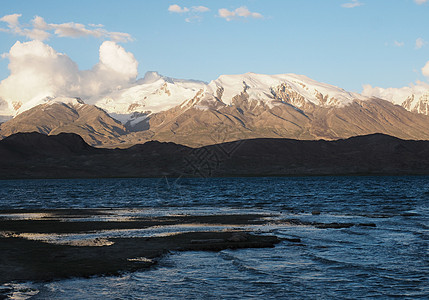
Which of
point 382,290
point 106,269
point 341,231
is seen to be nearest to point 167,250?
point 106,269

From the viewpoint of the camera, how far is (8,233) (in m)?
37.8

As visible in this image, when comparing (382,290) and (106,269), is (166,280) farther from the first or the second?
(382,290)

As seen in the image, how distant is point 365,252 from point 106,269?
1421 cm

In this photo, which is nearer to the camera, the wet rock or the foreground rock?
the foreground rock

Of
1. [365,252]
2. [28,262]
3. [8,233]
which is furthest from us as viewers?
[8,233]

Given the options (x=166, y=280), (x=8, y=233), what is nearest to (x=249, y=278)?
(x=166, y=280)

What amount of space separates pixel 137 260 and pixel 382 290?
1177 cm

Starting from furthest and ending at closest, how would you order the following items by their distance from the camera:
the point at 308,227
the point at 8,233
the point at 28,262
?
1. the point at 308,227
2. the point at 8,233
3. the point at 28,262

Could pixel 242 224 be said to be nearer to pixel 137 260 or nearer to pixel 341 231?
pixel 341 231

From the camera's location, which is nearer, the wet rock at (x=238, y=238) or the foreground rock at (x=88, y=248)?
the foreground rock at (x=88, y=248)

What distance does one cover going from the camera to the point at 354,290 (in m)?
20.5

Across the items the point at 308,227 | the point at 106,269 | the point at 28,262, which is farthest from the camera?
the point at 308,227

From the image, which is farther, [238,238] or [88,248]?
[238,238]

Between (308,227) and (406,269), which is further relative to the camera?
(308,227)
